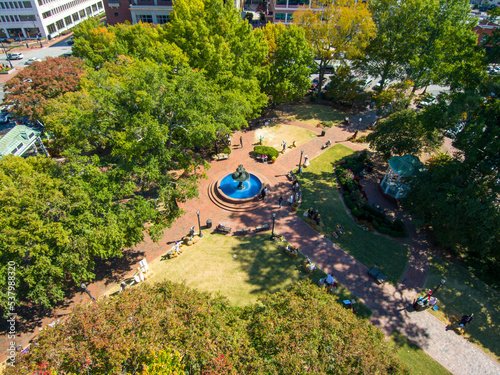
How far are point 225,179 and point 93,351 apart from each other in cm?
2272

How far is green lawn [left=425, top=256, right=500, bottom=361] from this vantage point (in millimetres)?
19562

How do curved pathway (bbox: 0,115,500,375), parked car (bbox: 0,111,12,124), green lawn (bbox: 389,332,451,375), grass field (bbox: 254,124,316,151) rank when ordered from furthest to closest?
parked car (bbox: 0,111,12,124), grass field (bbox: 254,124,316,151), curved pathway (bbox: 0,115,500,375), green lawn (bbox: 389,332,451,375)

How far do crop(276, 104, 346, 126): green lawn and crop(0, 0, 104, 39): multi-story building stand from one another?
208 ft

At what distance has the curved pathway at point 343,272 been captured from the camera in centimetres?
1883

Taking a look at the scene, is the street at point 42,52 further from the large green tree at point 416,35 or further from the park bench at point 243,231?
the large green tree at point 416,35

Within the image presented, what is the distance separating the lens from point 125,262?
953 inches

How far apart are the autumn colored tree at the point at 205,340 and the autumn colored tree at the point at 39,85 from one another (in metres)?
30.7

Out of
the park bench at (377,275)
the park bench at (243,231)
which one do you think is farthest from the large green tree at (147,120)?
the park bench at (377,275)

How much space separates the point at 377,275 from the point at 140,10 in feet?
258

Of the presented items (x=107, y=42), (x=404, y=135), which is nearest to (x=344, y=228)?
(x=404, y=135)


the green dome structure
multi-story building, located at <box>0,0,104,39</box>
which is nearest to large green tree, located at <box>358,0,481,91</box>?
the green dome structure

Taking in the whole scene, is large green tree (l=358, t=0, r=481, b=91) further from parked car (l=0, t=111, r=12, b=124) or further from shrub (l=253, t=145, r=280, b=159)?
parked car (l=0, t=111, r=12, b=124)

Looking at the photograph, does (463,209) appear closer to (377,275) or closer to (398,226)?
(398,226)

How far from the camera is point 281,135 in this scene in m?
40.9
